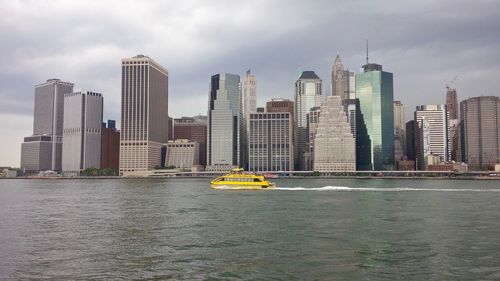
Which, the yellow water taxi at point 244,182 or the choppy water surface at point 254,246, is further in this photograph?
the yellow water taxi at point 244,182

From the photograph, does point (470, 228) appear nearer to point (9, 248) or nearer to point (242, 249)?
point (242, 249)

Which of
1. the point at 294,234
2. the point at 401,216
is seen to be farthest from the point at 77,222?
the point at 401,216

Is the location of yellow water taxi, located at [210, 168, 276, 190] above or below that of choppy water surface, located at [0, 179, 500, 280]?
above

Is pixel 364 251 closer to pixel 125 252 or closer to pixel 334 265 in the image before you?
pixel 334 265

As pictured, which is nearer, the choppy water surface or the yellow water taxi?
the choppy water surface

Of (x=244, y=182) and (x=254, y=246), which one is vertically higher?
(x=244, y=182)

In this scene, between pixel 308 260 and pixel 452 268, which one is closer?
pixel 452 268

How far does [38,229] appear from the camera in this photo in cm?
5441

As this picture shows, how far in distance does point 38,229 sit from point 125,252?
1932 cm

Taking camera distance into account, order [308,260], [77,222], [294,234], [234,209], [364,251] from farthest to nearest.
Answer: [234,209] → [77,222] → [294,234] → [364,251] → [308,260]

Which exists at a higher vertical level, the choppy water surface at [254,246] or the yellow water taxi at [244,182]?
the yellow water taxi at [244,182]

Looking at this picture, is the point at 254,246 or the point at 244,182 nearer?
the point at 254,246

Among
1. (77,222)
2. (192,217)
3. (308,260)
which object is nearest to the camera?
(308,260)

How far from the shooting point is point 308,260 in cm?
3644
